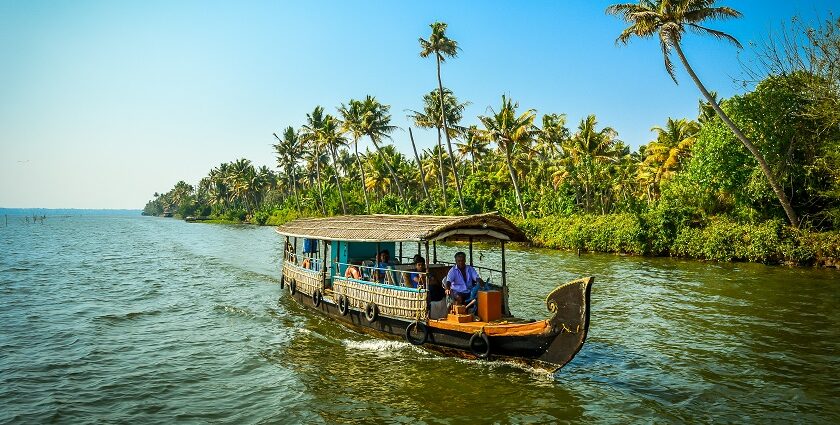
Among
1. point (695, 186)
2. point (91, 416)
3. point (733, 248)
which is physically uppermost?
point (695, 186)

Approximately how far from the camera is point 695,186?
27359mm

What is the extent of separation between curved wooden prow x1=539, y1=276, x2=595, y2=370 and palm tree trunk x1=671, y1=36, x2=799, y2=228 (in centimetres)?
1644

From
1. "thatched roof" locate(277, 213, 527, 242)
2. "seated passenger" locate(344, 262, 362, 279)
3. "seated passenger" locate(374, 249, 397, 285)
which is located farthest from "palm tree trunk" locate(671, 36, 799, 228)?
"seated passenger" locate(344, 262, 362, 279)

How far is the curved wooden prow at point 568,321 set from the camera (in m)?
7.96

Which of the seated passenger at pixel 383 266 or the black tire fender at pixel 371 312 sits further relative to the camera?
the seated passenger at pixel 383 266

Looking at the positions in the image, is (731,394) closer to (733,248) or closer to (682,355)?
(682,355)

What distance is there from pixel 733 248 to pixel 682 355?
16.5m

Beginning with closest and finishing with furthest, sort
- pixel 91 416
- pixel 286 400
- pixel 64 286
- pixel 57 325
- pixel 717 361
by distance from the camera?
pixel 91 416 → pixel 286 400 → pixel 717 361 → pixel 57 325 → pixel 64 286

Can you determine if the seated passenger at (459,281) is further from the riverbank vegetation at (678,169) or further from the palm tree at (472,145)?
the palm tree at (472,145)

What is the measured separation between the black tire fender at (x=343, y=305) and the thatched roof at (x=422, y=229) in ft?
4.69

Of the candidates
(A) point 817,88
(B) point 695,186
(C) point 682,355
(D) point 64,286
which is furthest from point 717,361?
(D) point 64,286

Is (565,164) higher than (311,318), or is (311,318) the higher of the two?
(565,164)

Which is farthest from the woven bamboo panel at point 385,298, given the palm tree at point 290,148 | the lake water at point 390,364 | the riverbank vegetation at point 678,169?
the palm tree at point 290,148

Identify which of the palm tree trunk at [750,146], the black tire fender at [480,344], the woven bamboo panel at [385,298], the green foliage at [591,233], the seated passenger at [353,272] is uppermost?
the palm tree trunk at [750,146]
